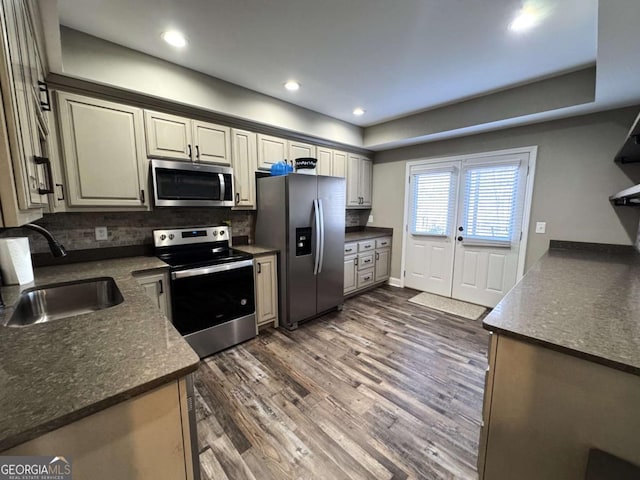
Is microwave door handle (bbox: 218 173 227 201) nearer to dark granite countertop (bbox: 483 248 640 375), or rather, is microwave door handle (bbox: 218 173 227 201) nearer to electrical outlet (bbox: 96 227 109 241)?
electrical outlet (bbox: 96 227 109 241)

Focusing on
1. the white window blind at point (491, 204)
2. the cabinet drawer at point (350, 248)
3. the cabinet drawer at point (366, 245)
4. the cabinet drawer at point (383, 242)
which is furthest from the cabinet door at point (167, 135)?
the white window blind at point (491, 204)

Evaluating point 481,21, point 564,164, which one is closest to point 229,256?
point 481,21

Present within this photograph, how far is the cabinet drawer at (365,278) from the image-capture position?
4020mm

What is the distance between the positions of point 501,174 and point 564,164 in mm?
589

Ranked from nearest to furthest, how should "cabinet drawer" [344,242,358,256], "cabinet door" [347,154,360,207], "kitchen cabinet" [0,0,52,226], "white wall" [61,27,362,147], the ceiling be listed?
"kitchen cabinet" [0,0,52,226]
the ceiling
"white wall" [61,27,362,147]
"cabinet drawer" [344,242,358,256]
"cabinet door" [347,154,360,207]

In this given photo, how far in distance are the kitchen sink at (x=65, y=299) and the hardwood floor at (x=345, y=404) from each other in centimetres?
97

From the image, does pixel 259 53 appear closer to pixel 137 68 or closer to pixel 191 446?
pixel 137 68

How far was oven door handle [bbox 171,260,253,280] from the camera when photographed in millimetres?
→ 2156

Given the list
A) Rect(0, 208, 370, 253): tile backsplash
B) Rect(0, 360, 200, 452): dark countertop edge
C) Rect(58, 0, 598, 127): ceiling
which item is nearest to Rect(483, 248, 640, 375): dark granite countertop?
Rect(0, 360, 200, 452): dark countertop edge

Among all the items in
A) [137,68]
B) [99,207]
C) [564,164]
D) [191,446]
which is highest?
[137,68]

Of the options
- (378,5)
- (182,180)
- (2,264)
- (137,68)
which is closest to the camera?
(2,264)

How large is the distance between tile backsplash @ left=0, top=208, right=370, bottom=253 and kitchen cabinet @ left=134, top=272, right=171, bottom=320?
0.67 meters

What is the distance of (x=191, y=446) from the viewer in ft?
2.84

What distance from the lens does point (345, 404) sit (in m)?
1.89
